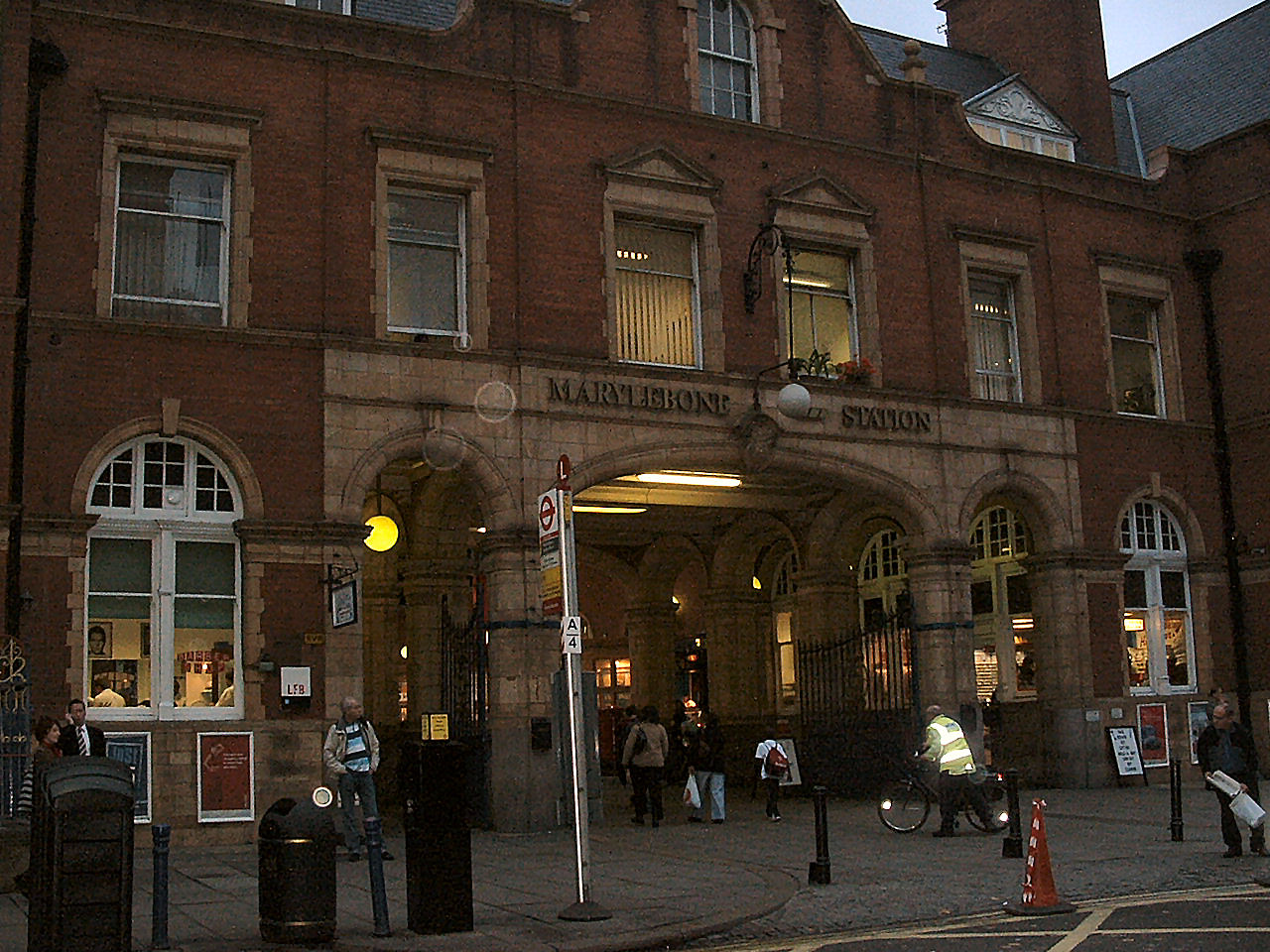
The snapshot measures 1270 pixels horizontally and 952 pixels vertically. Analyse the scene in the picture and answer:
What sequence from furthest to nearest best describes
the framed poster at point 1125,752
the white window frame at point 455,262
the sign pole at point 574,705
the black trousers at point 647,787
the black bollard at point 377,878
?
the framed poster at point 1125,752 < the white window frame at point 455,262 < the black trousers at point 647,787 < the sign pole at point 574,705 < the black bollard at point 377,878

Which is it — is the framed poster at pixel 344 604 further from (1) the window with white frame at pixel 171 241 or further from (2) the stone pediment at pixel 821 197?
(2) the stone pediment at pixel 821 197

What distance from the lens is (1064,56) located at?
29078 millimetres

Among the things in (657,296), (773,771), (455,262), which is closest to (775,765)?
(773,771)

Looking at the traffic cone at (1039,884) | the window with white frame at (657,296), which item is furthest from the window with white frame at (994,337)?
the traffic cone at (1039,884)

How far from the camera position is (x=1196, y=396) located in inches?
1070

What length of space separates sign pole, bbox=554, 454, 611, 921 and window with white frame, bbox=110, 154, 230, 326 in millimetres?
8487

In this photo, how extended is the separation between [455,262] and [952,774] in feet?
32.2

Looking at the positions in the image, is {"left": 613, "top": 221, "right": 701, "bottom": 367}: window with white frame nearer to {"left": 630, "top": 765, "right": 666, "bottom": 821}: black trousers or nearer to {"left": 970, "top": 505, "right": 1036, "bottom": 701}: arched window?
{"left": 630, "top": 765, "right": 666, "bottom": 821}: black trousers

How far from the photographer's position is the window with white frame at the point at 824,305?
75.9ft

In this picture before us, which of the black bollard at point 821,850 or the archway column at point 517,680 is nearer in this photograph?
the black bollard at point 821,850

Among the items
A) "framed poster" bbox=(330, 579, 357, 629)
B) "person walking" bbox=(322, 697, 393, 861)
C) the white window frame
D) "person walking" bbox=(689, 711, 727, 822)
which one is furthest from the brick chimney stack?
"person walking" bbox=(322, 697, 393, 861)

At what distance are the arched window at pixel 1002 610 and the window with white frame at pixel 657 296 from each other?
7.76 m

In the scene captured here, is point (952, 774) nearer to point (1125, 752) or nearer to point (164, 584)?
point (1125, 752)

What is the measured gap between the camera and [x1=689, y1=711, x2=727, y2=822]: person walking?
65.7 feet
